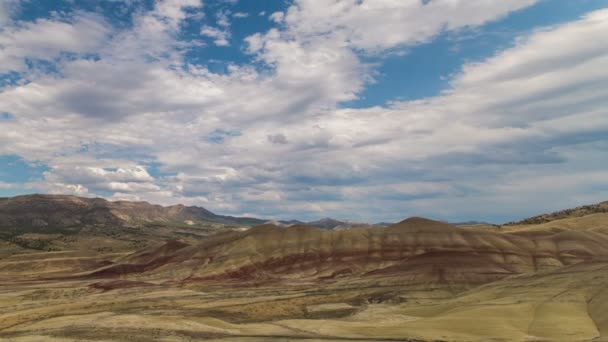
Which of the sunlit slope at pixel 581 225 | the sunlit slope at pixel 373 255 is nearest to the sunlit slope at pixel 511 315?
the sunlit slope at pixel 373 255

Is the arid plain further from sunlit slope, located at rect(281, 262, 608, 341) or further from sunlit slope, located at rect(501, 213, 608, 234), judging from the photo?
sunlit slope, located at rect(501, 213, 608, 234)

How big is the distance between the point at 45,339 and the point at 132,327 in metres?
10.0

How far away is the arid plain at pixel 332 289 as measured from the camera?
59.6 m

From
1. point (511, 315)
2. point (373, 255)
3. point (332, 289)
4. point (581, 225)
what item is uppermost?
point (581, 225)

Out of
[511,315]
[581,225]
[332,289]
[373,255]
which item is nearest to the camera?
[511,315]

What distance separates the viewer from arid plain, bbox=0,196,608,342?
5959cm

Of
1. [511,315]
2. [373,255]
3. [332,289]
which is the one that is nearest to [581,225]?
[373,255]

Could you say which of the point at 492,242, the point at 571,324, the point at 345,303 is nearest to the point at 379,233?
the point at 492,242

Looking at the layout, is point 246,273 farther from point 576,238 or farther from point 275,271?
point 576,238

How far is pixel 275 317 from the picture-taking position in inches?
3140

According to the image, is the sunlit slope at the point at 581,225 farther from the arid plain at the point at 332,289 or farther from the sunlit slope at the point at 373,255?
the sunlit slope at the point at 373,255

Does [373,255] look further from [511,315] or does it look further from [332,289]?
[511,315]

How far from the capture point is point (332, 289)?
364ft

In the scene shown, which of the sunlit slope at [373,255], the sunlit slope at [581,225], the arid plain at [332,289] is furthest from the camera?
the sunlit slope at [581,225]
